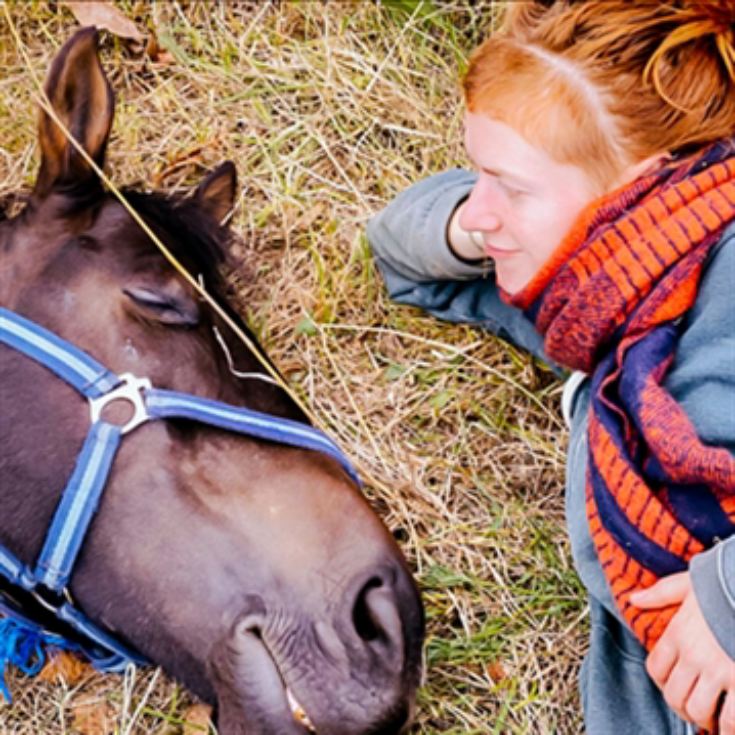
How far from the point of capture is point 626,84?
94.2 inches

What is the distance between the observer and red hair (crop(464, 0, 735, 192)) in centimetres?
238

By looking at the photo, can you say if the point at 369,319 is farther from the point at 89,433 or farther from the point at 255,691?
the point at 255,691

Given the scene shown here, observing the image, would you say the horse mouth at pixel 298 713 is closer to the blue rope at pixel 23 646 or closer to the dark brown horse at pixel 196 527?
the dark brown horse at pixel 196 527

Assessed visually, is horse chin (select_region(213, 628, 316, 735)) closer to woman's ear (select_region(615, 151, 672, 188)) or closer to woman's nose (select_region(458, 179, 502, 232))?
woman's nose (select_region(458, 179, 502, 232))

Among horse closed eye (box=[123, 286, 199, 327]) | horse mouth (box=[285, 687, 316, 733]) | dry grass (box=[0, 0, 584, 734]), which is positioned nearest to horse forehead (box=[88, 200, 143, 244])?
horse closed eye (box=[123, 286, 199, 327])

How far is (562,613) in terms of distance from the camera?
2.96 meters

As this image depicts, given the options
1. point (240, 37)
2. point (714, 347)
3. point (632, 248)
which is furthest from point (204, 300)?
point (240, 37)

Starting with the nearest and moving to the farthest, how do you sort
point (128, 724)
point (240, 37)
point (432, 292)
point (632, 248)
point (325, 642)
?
1. point (325, 642)
2. point (632, 248)
3. point (128, 724)
4. point (432, 292)
5. point (240, 37)

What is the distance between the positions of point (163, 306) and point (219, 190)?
0.57m

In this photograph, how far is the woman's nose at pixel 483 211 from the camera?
2.56 metres

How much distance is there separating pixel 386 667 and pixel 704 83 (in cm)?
129

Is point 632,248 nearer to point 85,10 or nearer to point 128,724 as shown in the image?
point 128,724

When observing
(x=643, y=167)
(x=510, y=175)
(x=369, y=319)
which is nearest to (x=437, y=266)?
(x=369, y=319)

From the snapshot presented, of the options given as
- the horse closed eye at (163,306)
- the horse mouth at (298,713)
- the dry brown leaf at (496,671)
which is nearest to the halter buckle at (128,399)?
the horse closed eye at (163,306)
